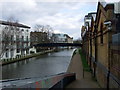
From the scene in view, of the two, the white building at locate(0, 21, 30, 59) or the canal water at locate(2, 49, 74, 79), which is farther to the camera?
the white building at locate(0, 21, 30, 59)

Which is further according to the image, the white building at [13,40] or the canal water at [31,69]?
the white building at [13,40]

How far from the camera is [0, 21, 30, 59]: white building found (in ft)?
100

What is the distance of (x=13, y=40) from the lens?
38250mm

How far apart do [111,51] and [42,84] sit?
12.9 feet

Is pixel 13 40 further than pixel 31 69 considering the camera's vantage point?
Yes

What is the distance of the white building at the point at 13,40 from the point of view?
100ft

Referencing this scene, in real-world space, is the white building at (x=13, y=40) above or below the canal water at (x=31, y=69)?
above

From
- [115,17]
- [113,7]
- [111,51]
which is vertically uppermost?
[113,7]

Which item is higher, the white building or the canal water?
the white building

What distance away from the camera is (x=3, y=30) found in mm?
30938

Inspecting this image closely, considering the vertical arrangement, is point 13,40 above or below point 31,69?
above

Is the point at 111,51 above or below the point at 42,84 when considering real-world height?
above

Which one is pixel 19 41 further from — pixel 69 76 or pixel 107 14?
pixel 107 14

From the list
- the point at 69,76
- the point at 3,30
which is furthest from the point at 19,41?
the point at 69,76
